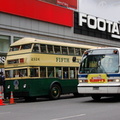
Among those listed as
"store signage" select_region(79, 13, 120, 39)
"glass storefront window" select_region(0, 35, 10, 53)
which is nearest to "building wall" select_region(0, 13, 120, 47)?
"glass storefront window" select_region(0, 35, 10, 53)

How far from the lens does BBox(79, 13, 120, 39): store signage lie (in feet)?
120

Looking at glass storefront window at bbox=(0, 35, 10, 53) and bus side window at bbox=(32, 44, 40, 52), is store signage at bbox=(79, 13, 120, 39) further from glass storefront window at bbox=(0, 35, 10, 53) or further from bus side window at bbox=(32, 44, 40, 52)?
bus side window at bbox=(32, 44, 40, 52)

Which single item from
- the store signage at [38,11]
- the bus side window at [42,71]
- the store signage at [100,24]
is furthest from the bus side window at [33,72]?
the store signage at [100,24]

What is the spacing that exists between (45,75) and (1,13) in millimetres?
10724

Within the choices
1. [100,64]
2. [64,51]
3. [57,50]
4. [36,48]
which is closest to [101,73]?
[100,64]

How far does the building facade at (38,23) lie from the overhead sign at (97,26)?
0.13 m

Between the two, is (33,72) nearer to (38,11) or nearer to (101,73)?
(101,73)

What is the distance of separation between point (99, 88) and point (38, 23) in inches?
654

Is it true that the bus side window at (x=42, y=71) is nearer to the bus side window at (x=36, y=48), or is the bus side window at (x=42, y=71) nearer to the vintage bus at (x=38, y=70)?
the vintage bus at (x=38, y=70)

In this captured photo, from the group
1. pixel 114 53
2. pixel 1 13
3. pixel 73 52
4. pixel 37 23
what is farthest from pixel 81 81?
pixel 37 23

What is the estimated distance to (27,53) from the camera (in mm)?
17438

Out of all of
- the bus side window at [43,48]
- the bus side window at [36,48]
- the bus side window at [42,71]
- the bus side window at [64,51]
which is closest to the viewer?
the bus side window at [36,48]

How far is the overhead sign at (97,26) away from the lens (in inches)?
1411

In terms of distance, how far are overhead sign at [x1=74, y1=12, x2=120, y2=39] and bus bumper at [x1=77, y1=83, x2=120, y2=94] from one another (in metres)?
20.6
